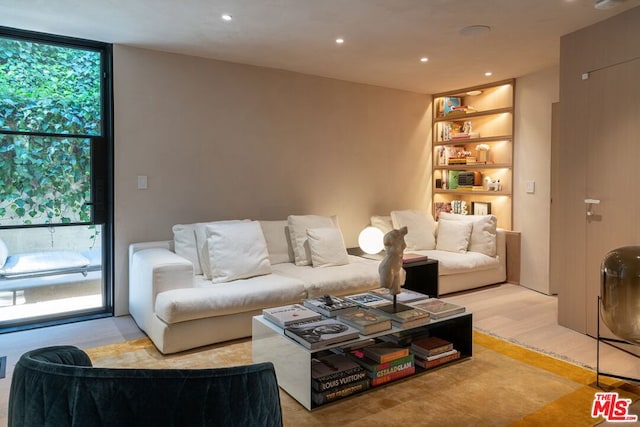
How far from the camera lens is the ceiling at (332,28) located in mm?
3018

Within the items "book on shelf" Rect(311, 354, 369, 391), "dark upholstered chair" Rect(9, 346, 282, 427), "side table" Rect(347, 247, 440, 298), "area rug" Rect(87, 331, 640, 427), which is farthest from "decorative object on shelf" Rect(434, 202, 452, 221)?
"dark upholstered chair" Rect(9, 346, 282, 427)

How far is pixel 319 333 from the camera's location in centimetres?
238

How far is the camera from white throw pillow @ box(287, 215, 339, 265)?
4242 mm

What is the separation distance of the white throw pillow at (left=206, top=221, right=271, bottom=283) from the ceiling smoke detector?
2966 mm

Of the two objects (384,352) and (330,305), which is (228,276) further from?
(384,352)

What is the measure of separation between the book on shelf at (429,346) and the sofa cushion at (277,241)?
1.75m

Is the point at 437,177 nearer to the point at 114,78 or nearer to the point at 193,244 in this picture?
the point at 193,244

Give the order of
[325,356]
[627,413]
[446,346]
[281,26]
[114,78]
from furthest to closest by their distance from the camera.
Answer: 1. [114,78]
2. [281,26]
3. [446,346]
4. [325,356]
5. [627,413]

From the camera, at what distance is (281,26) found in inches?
134

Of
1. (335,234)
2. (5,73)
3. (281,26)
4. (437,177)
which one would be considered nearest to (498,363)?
(335,234)

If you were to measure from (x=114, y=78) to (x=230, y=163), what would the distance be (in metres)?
1.25

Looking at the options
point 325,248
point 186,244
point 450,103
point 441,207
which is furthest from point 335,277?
point 450,103

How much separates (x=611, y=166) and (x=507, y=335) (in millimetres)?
1444

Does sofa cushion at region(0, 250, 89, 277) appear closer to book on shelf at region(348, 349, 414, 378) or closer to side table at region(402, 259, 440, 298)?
book on shelf at region(348, 349, 414, 378)
